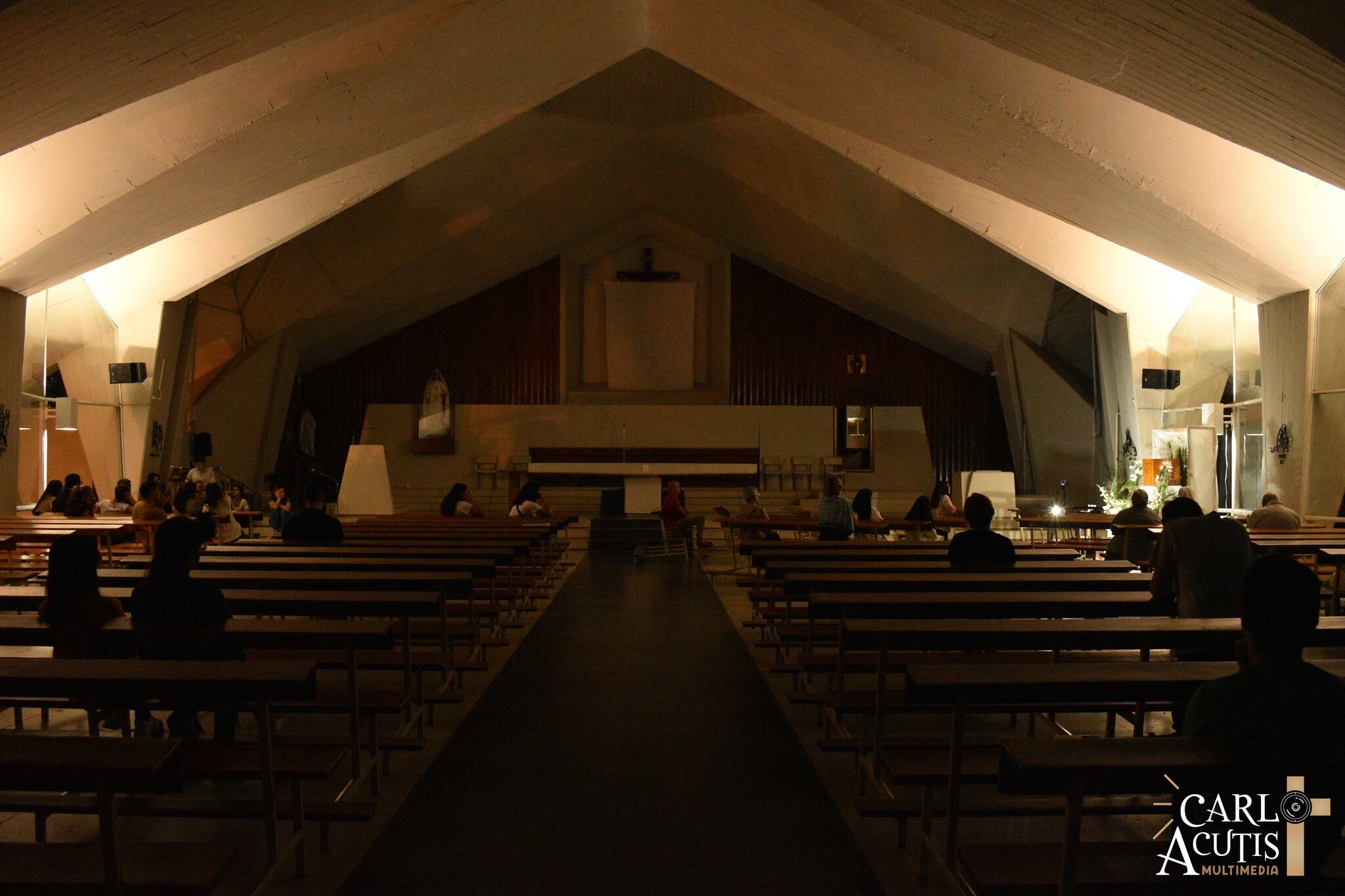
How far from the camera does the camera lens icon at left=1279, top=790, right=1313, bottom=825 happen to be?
1.79 meters

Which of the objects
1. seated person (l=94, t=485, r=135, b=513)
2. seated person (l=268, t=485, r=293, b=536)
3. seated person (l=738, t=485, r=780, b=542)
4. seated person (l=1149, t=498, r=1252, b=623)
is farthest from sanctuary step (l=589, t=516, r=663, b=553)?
seated person (l=1149, t=498, r=1252, b=623)

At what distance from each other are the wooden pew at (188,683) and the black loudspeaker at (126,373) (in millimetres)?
10448

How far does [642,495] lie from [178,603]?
11883 millimetres

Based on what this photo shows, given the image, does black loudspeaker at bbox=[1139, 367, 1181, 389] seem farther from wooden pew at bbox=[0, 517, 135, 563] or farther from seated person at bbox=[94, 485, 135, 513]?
seated person at bbox=[94, 485, 135, 513]

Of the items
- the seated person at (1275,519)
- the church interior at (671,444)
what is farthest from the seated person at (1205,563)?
the seated person at (1275,519)

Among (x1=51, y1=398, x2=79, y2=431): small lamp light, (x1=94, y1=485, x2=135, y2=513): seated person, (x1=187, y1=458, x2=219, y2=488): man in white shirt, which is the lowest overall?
(x1=94, y1=485, x2=135, y2=513): seated person

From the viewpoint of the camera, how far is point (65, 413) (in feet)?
38.0

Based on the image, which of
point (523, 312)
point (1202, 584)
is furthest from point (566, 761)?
point (523, 312)

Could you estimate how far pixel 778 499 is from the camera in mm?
17984

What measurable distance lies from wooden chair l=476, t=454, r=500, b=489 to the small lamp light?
24.5 feet

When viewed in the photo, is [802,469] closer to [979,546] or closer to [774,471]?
[774,471]

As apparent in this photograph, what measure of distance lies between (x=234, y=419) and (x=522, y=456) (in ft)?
16.0

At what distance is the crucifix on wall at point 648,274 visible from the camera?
1953cm

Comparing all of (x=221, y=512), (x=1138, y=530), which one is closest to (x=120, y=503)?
(x=221, y=512)
